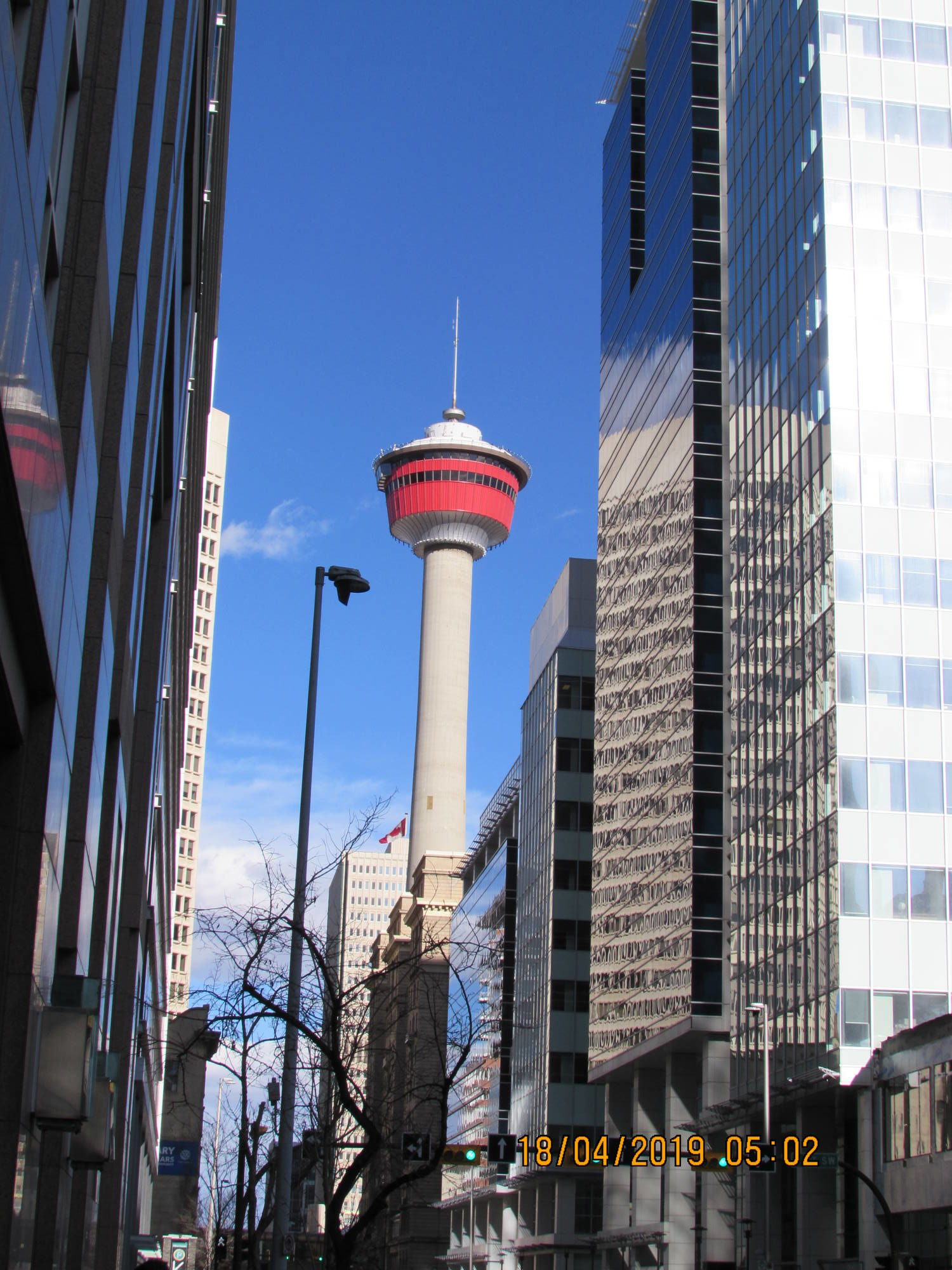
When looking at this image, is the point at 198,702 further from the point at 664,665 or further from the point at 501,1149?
the point at 501,1149

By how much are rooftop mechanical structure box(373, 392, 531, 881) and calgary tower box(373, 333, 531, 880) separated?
0.26 feet

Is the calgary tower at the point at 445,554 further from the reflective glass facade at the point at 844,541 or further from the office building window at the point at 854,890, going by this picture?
the office building window at the point at 854,890

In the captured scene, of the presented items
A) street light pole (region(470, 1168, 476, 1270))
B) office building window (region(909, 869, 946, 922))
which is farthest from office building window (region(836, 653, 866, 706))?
street light pole (region(470, 1168, 476, 1270))

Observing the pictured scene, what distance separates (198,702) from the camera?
500 feet

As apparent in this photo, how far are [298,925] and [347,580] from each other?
254 inches

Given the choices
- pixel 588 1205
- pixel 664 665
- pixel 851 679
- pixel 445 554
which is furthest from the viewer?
pixel 445 554

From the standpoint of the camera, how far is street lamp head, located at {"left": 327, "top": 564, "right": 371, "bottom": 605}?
2775 cm

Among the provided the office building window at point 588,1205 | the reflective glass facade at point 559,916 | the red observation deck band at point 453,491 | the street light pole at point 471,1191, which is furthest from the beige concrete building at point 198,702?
the office building window at point 588,1205

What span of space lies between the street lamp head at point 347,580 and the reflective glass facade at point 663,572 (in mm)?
43210

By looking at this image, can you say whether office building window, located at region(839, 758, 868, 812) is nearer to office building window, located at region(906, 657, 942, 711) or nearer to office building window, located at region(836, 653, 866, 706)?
office building window, located at region(836, 653, 866, 706)

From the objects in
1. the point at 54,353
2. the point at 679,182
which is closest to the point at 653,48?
the point at 679,182

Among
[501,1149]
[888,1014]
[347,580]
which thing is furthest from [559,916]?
[347,580]

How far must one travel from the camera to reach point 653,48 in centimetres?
8781
